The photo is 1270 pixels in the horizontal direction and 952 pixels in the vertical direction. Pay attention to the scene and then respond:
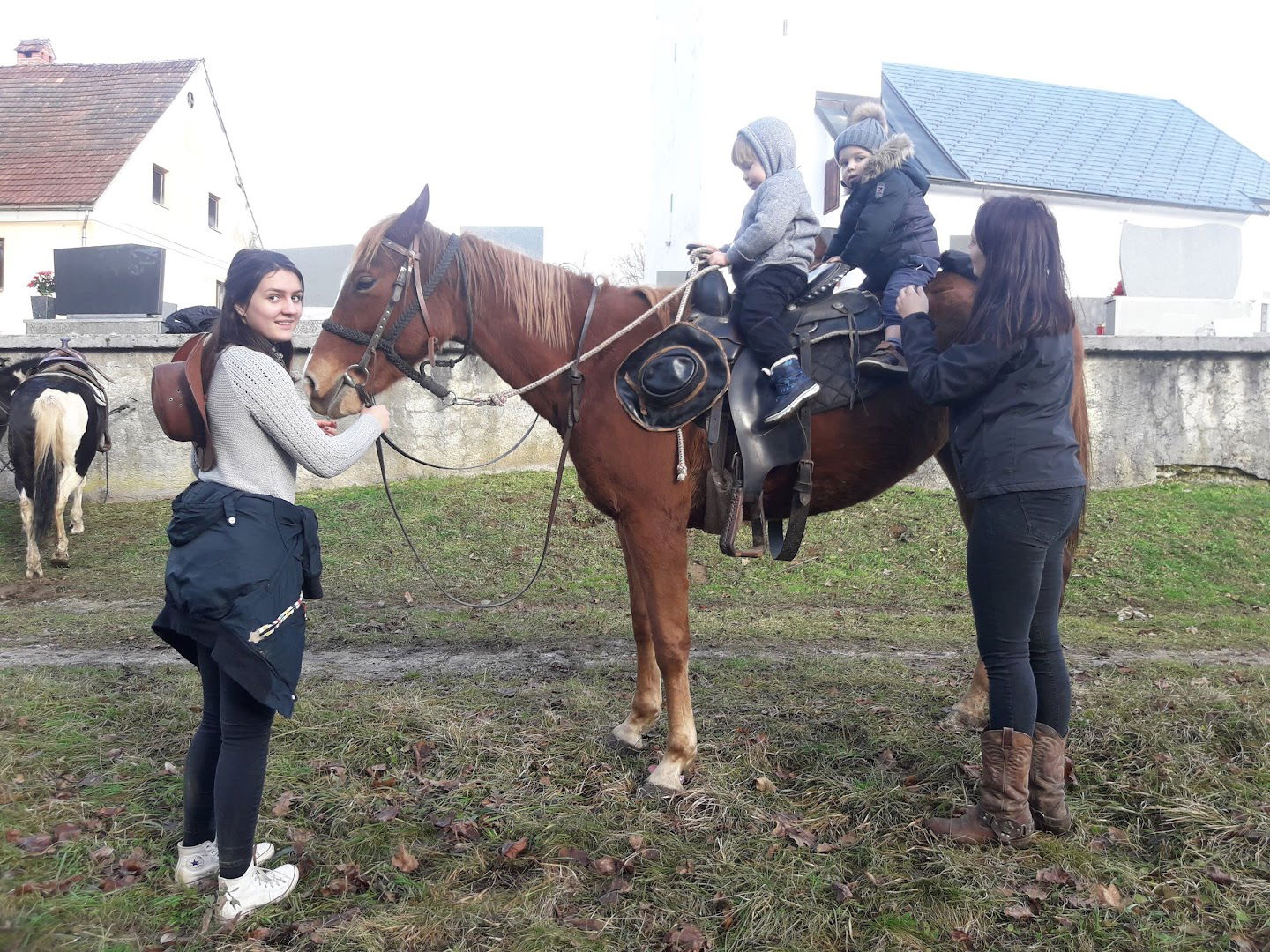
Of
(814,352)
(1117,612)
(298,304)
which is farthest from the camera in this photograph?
(1117,612)

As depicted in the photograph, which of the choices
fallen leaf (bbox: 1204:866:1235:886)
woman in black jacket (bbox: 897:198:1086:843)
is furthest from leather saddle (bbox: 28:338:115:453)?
fallen leaf (bbox: 1204:866:1235:886)

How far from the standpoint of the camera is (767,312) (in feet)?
12.9

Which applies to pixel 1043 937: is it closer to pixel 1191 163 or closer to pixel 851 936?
pixel 851 936

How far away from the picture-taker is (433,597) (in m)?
8.02

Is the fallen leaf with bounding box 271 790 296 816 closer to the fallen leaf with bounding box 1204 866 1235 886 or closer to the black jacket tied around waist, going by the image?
the black jacket tied around waist

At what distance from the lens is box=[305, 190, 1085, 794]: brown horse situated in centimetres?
371

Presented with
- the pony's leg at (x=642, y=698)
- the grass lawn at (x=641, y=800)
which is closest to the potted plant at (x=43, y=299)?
the grass lawn at (x=641, y=800)

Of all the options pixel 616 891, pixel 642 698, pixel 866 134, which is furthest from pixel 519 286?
pixel 616 891

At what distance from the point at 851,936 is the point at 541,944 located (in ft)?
3.19

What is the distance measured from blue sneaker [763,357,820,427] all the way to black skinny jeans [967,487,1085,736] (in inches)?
35.4

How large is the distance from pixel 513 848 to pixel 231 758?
1089 mm

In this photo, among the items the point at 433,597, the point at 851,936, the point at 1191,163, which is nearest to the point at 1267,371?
the point at 433,597

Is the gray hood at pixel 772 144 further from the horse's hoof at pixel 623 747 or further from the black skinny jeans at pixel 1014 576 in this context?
the horse's hoof at pixel 623 747

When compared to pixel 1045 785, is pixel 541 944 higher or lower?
lower
